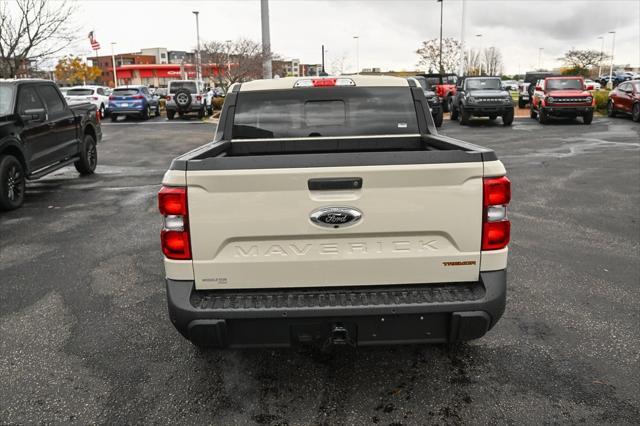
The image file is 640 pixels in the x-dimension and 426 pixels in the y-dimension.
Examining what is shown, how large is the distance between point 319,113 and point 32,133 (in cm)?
686

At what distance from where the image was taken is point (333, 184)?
9.57ft

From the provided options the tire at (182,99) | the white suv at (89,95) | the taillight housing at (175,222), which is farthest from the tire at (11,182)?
the white suv at (89,95)

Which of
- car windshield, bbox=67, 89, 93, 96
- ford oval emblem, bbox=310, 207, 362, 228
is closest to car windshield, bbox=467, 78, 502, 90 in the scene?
car windshield, bbox=67, 89, 93, 96

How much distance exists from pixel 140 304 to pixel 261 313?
7.61 feet

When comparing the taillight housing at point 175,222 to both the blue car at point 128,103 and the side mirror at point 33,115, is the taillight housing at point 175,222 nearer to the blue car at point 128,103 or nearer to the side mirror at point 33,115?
the side mirror at point 33,115

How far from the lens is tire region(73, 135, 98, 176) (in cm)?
1199

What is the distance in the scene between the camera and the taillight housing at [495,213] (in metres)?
2.97

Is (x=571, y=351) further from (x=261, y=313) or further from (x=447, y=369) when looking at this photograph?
(x=261, y=313)

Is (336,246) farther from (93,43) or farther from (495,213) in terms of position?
(93,43)

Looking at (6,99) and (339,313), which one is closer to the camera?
(339,313)

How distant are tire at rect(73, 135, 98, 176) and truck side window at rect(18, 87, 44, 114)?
2.18m

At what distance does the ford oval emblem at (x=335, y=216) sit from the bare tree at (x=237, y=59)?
34.2 meters

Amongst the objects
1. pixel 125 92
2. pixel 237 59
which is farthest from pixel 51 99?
pixel 237 59

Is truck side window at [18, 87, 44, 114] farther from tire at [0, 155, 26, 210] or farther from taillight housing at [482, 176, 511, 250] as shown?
taillight housing at [482, 176, 511, 250]
